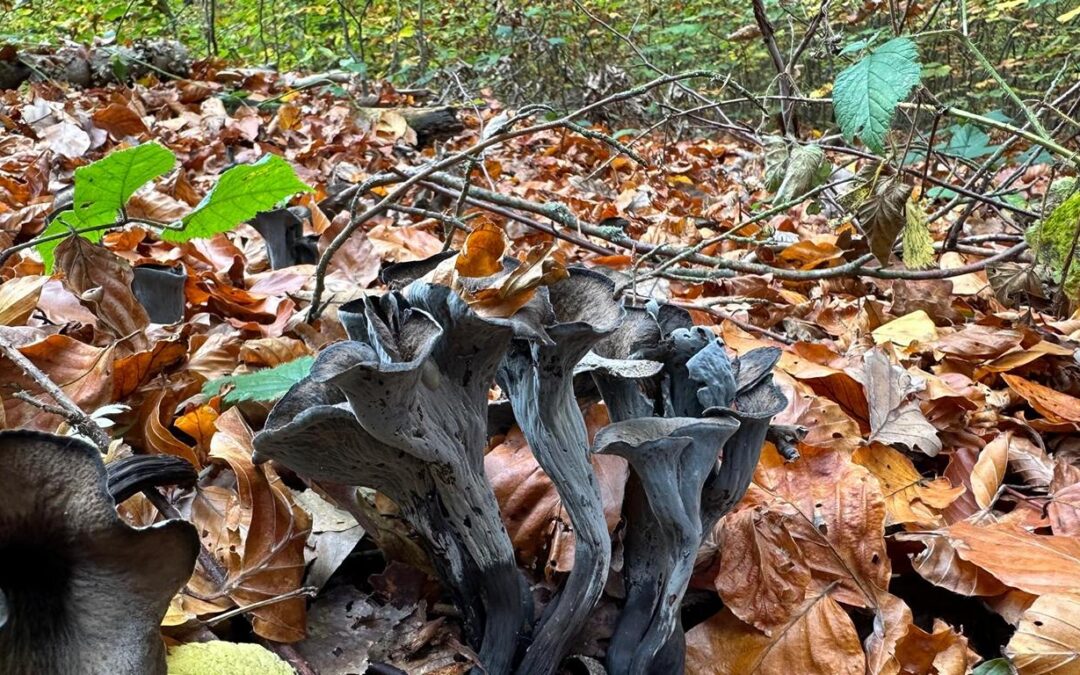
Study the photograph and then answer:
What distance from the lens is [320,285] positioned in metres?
1.96

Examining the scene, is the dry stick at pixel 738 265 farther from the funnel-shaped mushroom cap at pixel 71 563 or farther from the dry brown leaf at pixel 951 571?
the funnel-shaped mushroom cap at pixel 71 563

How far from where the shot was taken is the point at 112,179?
164 cm

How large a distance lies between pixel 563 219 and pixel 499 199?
281 millimetres

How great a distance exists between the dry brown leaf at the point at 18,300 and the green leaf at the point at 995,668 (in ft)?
7.12

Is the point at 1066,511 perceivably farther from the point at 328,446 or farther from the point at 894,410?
the point at 328,446

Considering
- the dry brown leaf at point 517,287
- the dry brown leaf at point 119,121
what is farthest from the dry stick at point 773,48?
the dry brown leaf at point 119,121

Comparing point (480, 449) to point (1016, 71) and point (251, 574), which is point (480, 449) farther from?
point (1016, 71)

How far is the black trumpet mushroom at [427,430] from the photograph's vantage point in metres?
0.92

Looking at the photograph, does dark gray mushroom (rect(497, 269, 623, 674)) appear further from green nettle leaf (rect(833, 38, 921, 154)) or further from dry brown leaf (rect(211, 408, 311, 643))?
green nettle leaf (rect(833, 38, 921, 154))

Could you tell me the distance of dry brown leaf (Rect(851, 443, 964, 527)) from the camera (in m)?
1.66

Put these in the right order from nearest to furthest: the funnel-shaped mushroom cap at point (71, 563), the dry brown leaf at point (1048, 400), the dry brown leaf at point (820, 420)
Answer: the funnel-shaped mushroom cap at point (71, 563) < the dry brown leaf at point (820, 420) < the dry brown leaf at point (1048, 400)

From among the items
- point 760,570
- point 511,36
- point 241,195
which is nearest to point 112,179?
point 241,195

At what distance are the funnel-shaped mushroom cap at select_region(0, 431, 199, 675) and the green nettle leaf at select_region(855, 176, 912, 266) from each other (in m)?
2.20

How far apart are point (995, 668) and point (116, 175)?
1.97 m
